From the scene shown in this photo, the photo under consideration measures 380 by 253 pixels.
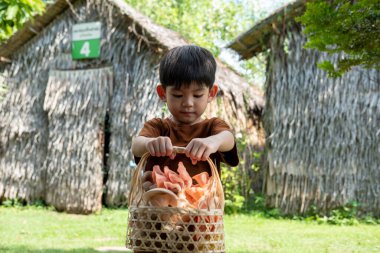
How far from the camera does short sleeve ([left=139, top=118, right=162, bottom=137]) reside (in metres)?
2.76

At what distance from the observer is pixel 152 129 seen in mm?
2801

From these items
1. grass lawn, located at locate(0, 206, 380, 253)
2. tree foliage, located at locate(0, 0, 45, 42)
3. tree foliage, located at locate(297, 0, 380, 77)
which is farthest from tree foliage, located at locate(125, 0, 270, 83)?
tree foliage, located at locate(297, 0, 380, 77)

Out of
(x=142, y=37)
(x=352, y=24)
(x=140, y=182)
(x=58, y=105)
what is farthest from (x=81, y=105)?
(x=140, y=182)

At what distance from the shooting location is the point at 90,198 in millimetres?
9836

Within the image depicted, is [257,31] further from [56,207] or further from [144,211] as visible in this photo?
[144,211]

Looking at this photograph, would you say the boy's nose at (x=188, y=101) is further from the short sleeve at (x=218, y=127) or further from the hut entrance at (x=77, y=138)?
the hut entrance at (x=77, y=138)

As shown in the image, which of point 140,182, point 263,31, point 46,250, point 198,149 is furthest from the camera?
point 263,31

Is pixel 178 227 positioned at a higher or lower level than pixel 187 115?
lower

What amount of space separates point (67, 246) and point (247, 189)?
4.52 metres

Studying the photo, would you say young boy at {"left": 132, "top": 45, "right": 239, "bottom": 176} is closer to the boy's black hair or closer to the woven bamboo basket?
the boy's black hair

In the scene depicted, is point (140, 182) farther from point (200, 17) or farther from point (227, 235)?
point (200, 17)

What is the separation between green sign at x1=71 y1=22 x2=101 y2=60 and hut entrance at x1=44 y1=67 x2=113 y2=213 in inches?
12.9

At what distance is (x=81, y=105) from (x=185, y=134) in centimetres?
753

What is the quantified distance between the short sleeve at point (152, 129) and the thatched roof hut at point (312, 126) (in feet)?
20.2
